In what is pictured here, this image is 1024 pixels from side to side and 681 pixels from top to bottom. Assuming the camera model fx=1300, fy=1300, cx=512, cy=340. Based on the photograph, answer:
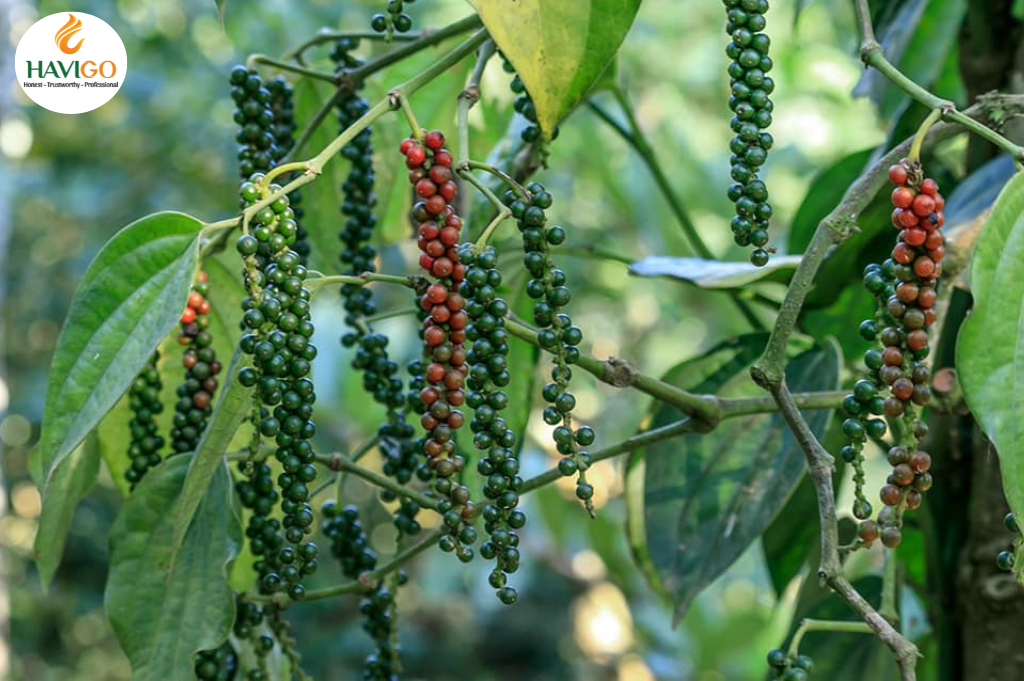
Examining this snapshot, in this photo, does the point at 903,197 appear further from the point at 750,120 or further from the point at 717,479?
the point at 717,479

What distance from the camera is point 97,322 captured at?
1.56 ft

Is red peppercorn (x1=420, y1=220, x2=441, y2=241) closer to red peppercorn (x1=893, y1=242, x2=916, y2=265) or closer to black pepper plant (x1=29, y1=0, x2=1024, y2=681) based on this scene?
black pepper plant (x1=29, y1=0, x2=1024, y2=681)

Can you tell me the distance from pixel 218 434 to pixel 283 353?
58mm

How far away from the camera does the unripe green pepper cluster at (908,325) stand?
39 cm

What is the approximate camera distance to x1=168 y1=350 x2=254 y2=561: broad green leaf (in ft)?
1.44

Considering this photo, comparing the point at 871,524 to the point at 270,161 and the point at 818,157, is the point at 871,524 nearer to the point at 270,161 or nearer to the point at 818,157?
the point at 270,161

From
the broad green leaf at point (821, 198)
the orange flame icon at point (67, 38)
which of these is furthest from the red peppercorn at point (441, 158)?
the orange flame icon at point (67, 38)

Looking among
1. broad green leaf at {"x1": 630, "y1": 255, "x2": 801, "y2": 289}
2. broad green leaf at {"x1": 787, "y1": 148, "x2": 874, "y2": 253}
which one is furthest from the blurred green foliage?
broad green leaf at {"x1": 630, "y1": 255, "x2": 801, "y2": 289}

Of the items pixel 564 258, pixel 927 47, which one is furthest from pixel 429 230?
pixel 564 258

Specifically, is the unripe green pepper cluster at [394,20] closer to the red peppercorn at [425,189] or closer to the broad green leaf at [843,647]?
the red peppercorn at [425,189]

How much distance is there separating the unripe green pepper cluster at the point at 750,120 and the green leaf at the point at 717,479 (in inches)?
7.1

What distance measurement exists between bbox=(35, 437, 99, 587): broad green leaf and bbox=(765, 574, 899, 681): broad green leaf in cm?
33

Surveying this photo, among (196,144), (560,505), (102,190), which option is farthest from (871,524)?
(102,190)

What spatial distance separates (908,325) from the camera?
388 millimetres
